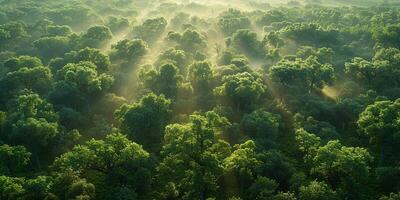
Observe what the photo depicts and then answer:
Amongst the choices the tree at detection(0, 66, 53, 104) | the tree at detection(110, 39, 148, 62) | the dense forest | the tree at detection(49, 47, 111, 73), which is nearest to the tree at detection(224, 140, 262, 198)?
the dense forest

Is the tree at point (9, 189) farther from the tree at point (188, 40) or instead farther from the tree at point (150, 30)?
the tree at point (150, 30)

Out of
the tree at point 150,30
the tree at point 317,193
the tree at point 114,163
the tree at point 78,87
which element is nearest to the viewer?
the tree at point 317,193

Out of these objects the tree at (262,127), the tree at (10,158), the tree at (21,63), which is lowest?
the tree at (262,127)

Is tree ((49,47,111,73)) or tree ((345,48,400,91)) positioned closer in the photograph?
tree ((345,48,400,91))

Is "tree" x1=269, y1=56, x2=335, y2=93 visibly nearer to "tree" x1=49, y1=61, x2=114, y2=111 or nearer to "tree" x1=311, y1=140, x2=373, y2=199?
"tree" x1=311, y1=140, x2=373, y2=199

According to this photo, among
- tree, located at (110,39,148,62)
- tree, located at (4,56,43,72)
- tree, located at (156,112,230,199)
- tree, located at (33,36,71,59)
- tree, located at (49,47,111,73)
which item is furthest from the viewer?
tree, located at (33,36,71,59)

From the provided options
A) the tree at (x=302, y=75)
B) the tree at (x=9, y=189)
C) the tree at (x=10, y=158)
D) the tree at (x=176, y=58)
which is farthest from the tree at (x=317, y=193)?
the tree at (x=176, y=58)

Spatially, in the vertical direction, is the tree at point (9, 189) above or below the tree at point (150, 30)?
below
